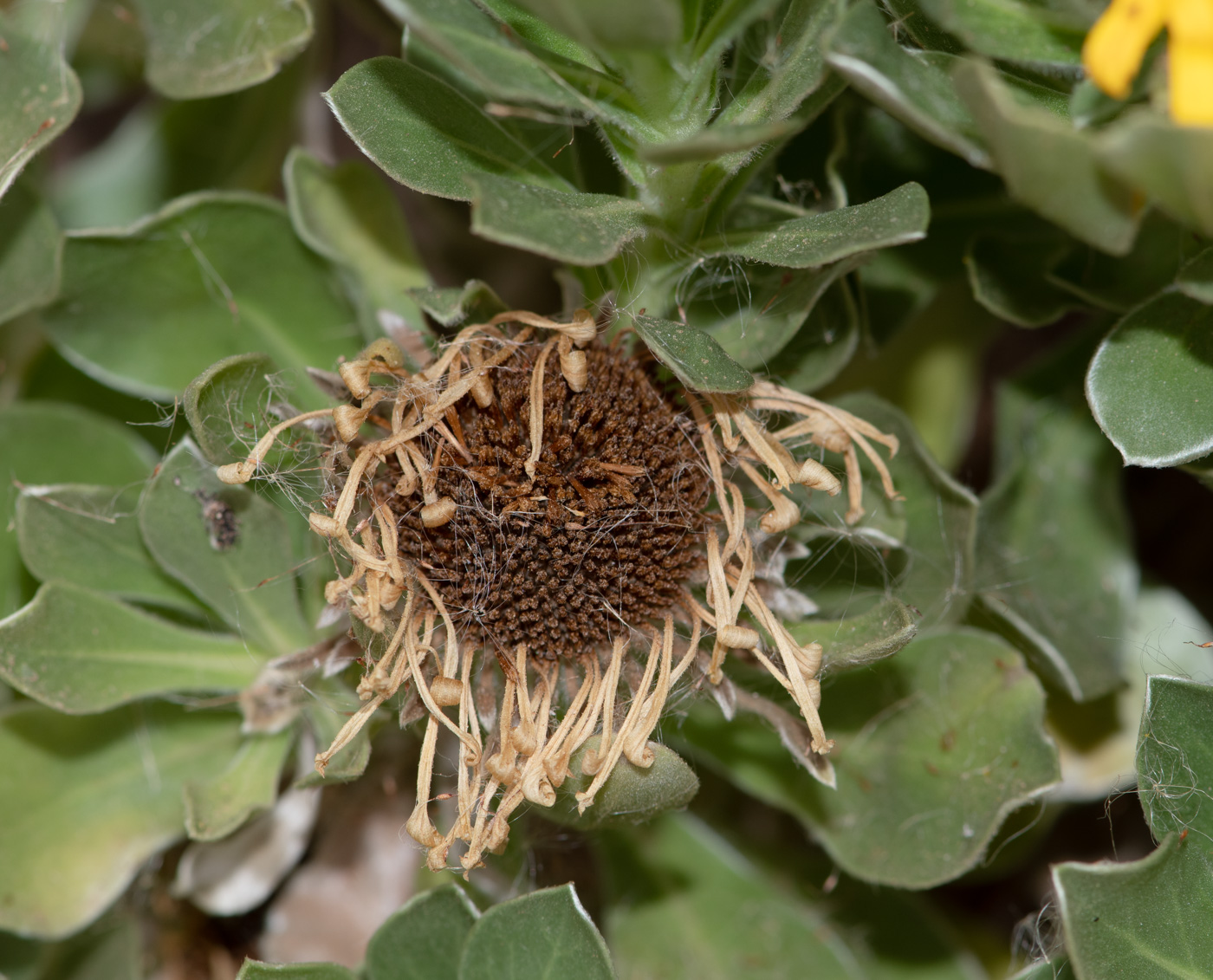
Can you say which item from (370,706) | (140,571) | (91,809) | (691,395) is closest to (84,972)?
(91,809)

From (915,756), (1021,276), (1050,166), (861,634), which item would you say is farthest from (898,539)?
(1050,166)

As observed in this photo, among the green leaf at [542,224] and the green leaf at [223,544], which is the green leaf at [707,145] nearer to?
the green leaf at [542,224]

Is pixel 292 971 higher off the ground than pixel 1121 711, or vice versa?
pixel 292 971

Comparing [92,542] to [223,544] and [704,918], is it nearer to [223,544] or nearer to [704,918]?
[223,544]

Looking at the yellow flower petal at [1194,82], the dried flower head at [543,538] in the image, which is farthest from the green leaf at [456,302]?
the yellow flower petal at [1194,82]

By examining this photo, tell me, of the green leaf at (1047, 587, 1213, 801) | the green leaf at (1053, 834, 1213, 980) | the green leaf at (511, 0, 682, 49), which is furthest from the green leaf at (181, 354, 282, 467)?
the green leaf at (1047, 587, 1213, 801)

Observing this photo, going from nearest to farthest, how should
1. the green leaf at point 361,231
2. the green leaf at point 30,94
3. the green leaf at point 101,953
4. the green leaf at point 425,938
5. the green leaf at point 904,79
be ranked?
the green leaf at point 904,79, the green leaf at point 425,938, the green leaf at point 30,94, the green leaf at point 361,231, the green leaf at point 101,953

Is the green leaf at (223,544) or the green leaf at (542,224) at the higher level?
the green leaf at (542,224)
